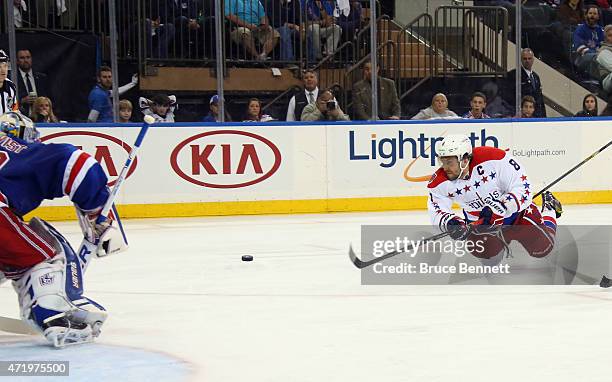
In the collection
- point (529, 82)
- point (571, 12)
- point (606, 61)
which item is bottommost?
point (529, 82)

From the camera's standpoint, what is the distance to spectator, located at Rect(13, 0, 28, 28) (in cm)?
1090

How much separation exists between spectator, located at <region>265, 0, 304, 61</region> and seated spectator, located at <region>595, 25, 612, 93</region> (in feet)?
11.7

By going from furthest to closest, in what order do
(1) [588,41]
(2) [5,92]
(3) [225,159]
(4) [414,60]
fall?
(1) [588,41] → (4) [414,60] → (3) [225,159] → (2) [5,92]

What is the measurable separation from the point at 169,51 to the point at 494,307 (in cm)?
712

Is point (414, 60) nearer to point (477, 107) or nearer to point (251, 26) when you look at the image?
point (477, 107)

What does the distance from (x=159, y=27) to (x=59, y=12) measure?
3.59 feet

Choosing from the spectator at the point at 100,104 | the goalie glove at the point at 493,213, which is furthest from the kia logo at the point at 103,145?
the goalie glove at the point at 493,213

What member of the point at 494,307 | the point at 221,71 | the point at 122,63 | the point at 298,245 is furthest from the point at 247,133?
the point at 494,307

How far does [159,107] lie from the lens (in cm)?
1144

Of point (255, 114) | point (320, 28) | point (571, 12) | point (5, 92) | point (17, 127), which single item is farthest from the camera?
point (571, 12)

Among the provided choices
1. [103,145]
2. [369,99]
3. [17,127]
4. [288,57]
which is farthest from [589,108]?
[17,127]

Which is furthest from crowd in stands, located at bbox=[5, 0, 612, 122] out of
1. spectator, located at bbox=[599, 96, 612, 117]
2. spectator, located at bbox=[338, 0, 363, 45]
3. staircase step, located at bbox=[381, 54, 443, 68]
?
staircase step, located at bbox=[381, 54, 443, 68]

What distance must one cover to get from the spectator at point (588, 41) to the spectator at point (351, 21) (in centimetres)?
269

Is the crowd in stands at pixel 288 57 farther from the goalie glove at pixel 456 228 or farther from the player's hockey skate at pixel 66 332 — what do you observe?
the player's hockey skate at pixel 66 332
